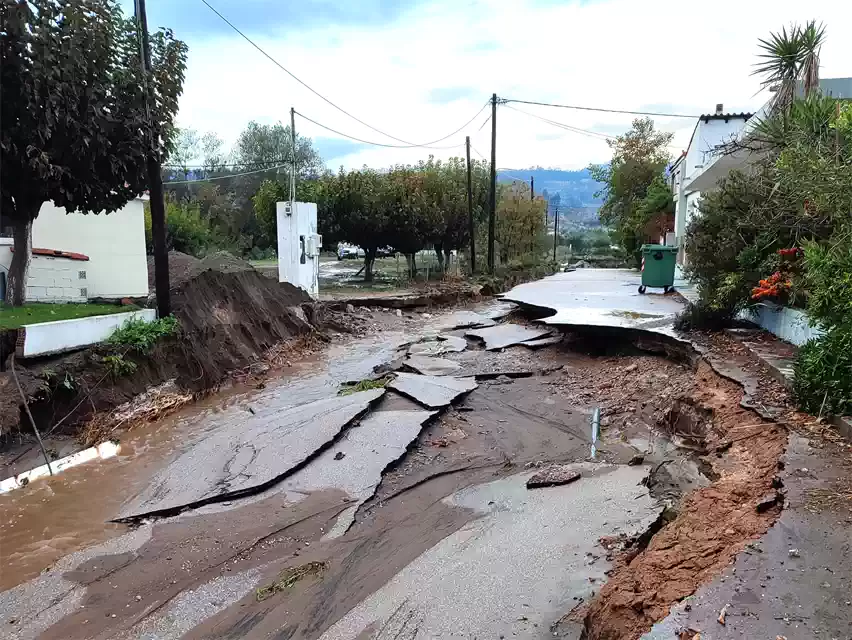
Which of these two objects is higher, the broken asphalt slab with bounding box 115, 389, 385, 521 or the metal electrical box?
the metal electrical box

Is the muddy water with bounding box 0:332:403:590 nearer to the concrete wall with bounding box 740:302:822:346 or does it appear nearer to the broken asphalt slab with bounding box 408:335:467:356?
the broken asphalt slab with bounding box 408:335:467:356

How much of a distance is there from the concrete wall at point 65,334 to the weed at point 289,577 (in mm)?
5301

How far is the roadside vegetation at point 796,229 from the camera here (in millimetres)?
4988

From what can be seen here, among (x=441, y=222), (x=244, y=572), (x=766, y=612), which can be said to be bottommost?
(x=244, y=572)

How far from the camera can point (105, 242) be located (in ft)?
43.8

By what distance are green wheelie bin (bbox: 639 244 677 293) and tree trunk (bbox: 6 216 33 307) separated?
1294 cm

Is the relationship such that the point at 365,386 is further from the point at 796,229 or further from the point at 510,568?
the point at 796,229

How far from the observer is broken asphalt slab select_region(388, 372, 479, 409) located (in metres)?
8.21

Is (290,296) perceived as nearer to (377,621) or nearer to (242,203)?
(377,621)

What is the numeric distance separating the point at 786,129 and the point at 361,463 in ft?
20.8

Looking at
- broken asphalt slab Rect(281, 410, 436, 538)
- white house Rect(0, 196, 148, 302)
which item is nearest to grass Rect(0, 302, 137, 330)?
white house Rect(0, 196, 148, 302)

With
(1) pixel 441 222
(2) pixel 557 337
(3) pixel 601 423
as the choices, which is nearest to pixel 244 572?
(3) pixel 601 423

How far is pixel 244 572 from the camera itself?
4.31m

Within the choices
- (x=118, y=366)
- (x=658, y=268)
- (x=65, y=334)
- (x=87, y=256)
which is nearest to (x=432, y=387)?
(x=118, y=366)
